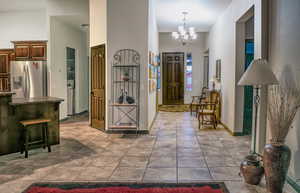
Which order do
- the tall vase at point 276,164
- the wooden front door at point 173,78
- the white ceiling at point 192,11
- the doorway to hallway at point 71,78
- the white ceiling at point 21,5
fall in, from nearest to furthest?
the tall vase at point 276,164 → the white ceiling at point 192,11 → the white ceiling at point 21,5 → the doorway to hallway at point 71,78 → the wooden front door at point 173,78

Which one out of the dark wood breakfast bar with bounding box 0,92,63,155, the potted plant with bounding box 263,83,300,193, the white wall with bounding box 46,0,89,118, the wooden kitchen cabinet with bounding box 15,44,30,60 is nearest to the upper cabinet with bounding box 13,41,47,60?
the wooden kitchen cabinet with bounding box 15,44,30,60

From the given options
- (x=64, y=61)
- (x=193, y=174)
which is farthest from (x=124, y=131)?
(x=64, y=61)

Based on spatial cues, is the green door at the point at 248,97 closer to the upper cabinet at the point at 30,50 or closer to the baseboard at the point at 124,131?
the baseboard at the point at 124,131

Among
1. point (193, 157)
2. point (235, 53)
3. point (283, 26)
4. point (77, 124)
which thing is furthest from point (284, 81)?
point (77, 124)

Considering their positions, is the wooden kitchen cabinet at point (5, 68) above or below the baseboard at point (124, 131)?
above

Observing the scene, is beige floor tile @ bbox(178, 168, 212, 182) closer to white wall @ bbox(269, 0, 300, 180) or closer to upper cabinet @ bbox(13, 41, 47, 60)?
white wall @ bbox(269, 0, 300, 180)

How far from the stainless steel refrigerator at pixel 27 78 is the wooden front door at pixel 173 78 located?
612 cm

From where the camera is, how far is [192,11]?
25.4ft

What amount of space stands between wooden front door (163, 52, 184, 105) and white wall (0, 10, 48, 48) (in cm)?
585

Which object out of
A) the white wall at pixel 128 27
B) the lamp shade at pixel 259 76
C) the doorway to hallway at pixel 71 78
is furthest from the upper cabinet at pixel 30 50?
the lamp shade at pixel 259 76

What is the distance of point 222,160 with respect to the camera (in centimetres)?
424

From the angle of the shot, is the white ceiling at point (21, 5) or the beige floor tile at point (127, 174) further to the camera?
the white ceiling at point (21, 5)

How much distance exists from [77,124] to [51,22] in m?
2.89

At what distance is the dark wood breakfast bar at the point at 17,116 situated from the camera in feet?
14.3
